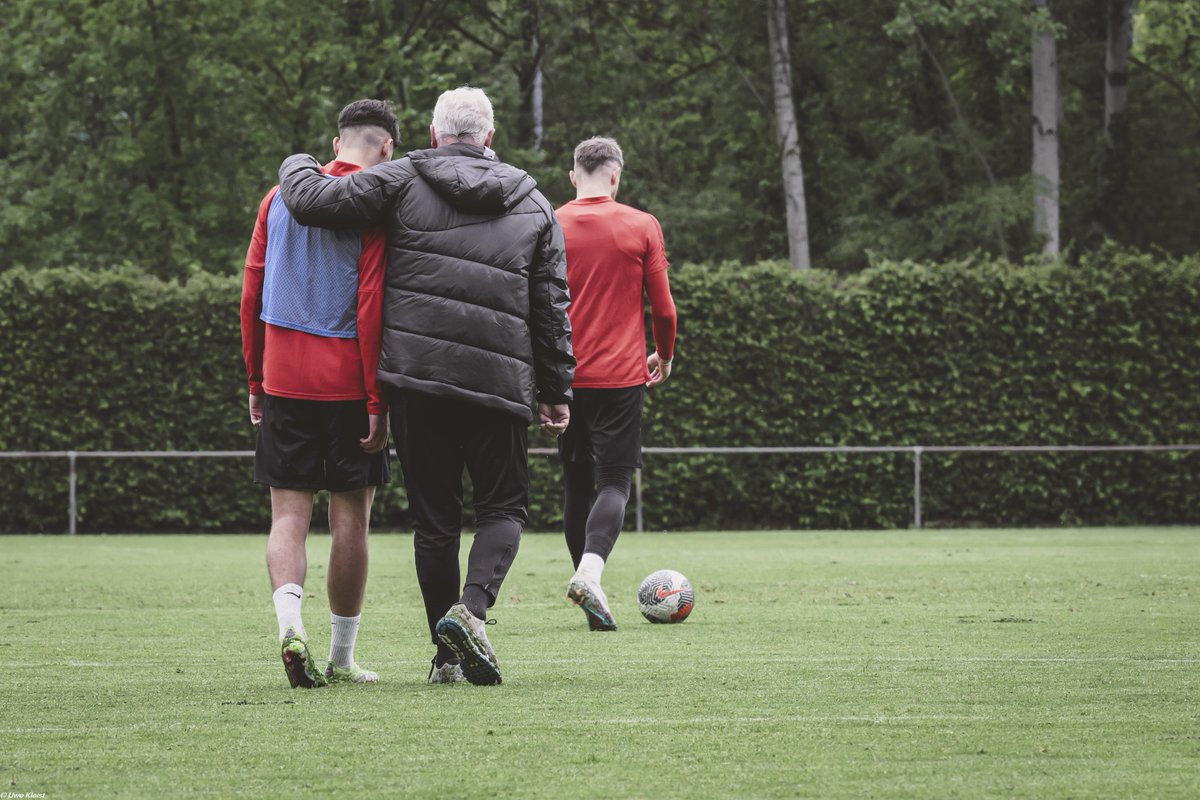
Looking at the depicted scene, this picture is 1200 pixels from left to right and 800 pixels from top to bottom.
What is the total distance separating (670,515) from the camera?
18641mm

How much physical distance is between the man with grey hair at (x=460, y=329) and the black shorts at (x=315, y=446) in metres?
0.13

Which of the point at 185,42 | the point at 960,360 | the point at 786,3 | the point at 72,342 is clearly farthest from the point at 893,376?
the point at 185,42

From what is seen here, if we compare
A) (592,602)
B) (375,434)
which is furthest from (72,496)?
(375,434)

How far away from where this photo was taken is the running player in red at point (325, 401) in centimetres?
554

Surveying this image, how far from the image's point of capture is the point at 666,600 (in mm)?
7781

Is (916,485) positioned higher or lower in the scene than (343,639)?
lower

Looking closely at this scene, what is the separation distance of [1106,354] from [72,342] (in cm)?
1141

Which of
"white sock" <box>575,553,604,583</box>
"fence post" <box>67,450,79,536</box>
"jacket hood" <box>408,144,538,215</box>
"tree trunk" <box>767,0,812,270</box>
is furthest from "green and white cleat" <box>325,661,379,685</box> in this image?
"tree trunk" <box>767,0,812,270</box>

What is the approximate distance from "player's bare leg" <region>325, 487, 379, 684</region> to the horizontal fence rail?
466 inches

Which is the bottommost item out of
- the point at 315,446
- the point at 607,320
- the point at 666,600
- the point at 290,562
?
the point at 666,600

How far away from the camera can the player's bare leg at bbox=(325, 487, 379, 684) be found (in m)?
5.64

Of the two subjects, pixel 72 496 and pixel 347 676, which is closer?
pixel 347 676

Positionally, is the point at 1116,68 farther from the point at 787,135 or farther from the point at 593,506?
the point at 593,506

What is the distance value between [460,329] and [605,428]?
2.62 metres
